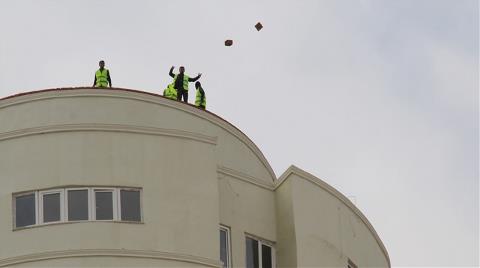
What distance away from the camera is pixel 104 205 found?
1539 inches

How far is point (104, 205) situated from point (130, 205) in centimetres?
64

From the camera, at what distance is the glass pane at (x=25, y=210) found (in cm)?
3900

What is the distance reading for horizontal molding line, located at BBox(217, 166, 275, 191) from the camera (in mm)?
42125

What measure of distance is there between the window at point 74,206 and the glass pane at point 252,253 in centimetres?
404

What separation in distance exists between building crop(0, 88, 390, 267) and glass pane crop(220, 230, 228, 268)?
0.10 ft

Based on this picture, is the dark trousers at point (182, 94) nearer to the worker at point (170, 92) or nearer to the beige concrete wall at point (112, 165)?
the worker at point (170, 92)

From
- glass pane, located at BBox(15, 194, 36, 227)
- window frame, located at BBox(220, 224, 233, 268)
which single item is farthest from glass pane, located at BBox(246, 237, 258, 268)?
glass pane, located at BBox(15, 194, 36, 227)

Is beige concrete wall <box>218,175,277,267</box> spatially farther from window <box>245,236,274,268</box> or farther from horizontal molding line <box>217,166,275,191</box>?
window <box>245,236,274,268</box>

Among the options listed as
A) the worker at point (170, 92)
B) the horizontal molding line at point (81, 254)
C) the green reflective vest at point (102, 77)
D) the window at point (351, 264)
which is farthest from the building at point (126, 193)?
the worker at point (170, 92)

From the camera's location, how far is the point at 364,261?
44438 mm

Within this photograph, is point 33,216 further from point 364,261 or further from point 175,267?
point 364,261

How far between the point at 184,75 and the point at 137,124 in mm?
8531

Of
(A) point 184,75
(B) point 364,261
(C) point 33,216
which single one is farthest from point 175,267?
(A) point 184,75

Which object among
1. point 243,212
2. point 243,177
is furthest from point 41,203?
point 243,177
